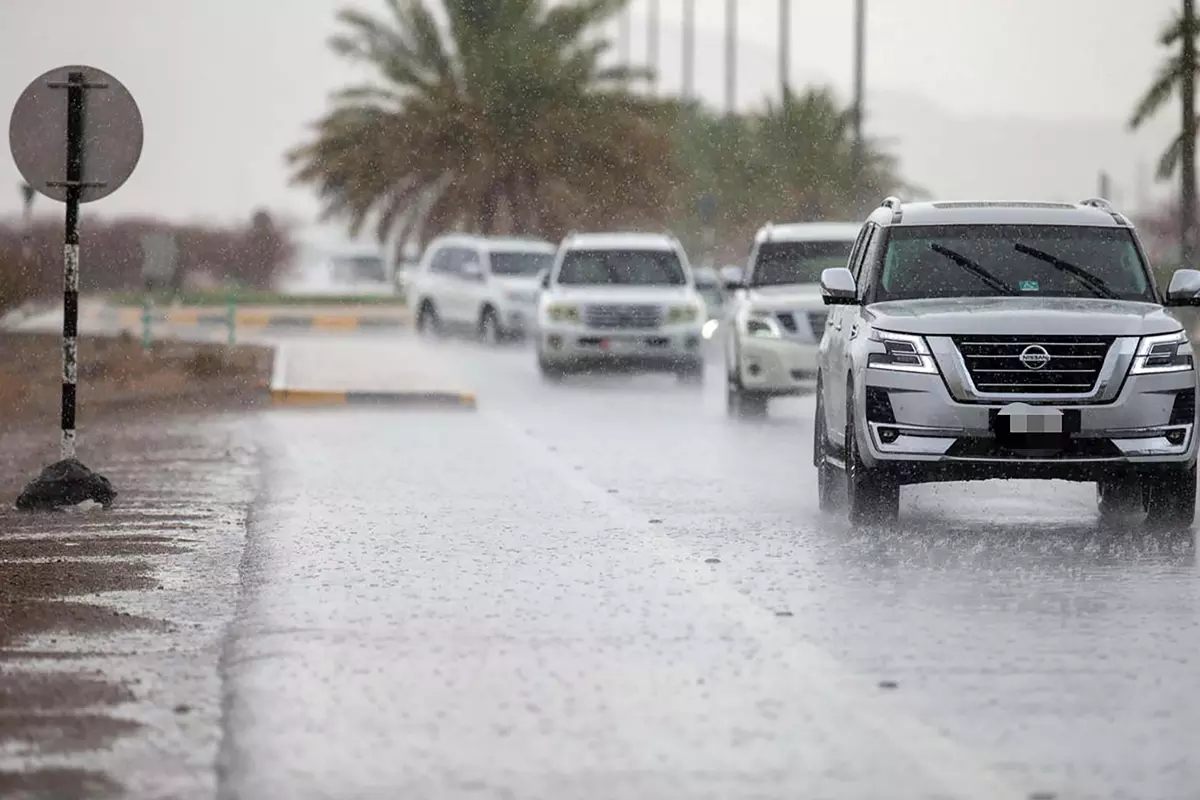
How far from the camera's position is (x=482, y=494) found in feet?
53.3

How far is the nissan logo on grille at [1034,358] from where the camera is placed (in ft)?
44.3

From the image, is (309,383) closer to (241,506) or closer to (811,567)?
(241,506)

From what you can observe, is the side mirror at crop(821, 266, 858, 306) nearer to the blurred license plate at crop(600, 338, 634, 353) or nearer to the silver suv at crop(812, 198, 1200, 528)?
the silver suv at crop(812, 198, 1200, 528)

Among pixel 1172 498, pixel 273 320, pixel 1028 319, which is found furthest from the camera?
pixel 273 320

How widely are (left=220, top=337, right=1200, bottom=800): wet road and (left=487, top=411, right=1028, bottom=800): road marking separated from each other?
0.05 ft

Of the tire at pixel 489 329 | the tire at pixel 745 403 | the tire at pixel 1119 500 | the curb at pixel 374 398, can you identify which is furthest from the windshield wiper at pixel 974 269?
the tire at pixel 489 329

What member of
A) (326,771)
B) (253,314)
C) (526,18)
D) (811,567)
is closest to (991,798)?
(326,771)

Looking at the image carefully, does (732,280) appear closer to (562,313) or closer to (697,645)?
(562,313)

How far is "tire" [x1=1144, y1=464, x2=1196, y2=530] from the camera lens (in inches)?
542

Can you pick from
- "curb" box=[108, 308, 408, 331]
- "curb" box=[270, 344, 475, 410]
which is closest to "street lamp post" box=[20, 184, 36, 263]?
"curb" box=[108, 308, 408, 331]

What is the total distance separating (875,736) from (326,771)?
5.52 feet

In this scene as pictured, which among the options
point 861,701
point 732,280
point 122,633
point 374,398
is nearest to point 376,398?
point 374,398

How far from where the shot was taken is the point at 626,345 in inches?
1264

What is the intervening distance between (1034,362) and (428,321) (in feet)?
112
